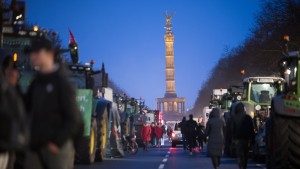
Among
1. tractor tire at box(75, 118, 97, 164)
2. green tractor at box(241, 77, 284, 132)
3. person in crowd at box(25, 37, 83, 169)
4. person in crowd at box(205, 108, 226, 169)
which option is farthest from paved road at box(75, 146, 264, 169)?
person in crowd at box(25, 37, 83, 169)

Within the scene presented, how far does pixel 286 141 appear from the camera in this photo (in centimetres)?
1446

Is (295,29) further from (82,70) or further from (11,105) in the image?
(11,105)

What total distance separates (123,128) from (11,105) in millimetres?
30431

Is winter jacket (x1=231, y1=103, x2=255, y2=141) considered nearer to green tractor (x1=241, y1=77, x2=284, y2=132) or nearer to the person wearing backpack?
green tractor (x1=241, y1=77, x2=284, y2=132)

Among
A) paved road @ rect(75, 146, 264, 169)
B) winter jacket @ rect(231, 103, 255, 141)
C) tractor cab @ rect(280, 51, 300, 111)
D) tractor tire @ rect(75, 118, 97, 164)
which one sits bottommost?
paved road @ rect(75, 146, 264, 169)

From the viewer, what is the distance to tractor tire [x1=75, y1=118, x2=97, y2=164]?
20.8m

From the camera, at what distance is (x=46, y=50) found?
22.7 feet

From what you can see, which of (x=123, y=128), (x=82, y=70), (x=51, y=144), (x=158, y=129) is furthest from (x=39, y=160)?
(x=158, y=129)

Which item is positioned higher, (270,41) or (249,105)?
(270,41)

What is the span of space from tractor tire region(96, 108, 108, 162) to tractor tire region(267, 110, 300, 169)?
29.5 feet

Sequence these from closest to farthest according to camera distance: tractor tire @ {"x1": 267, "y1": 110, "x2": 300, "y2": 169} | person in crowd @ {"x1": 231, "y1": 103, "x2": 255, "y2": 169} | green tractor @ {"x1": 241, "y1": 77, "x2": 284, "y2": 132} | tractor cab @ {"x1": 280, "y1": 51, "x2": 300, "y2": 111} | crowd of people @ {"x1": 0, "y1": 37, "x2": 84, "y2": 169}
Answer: crowd of people @ {"x1": 0, "y1": 37, "x2": 84, "y2": 169}, tractor tire @ {"x1": 267, "y1": 110, "x2": 300, "y2": 169}, tractor cab @ {"x1": 280, "y1": 51, "x2": 300, "y2": 111}, person in crowd @ {"x1": 231, "y1": 103, "x2": 255, "y2": 169}, green tractor @ {"x1": 241, "y1": 77, "x2": 284, "y2": 132}

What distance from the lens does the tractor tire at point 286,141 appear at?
1445 cm

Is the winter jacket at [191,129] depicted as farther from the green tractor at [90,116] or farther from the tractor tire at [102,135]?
the tractor tire at [102,135]

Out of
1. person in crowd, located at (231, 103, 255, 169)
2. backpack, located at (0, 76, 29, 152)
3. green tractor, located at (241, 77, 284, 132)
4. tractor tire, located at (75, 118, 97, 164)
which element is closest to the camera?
backpack, located at (0, 76, 29, 152)
